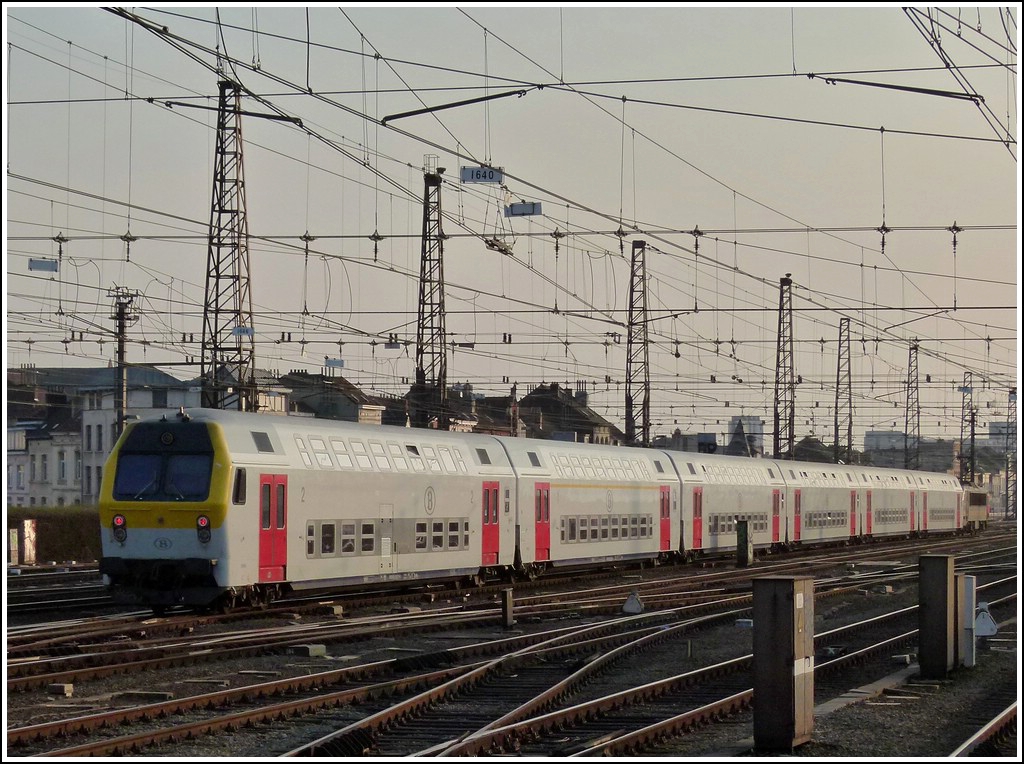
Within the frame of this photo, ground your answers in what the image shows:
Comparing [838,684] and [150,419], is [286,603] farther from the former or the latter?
[838,684]

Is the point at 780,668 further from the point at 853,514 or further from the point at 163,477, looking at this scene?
the point at 853,514

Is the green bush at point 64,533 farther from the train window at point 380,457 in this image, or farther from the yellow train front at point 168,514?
the yellow train front at point 168,514

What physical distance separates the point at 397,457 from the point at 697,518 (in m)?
18.6

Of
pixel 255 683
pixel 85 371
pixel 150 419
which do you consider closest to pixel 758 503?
pixel 150 419

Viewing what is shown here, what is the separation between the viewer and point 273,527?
24844mm

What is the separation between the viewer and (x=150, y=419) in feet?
82.1

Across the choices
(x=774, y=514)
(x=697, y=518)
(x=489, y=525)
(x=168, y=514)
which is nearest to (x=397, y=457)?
(x=489, y=525)

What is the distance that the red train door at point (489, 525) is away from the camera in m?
31.9

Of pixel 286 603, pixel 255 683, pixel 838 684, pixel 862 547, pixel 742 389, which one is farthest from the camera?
pixel 742 389

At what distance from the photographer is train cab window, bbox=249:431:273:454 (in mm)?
24781

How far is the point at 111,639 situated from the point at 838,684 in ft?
33.8

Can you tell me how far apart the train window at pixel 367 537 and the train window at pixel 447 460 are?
3.13 m

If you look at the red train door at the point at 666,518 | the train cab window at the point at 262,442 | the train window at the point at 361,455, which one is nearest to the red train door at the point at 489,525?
the train window at the point at 361,455

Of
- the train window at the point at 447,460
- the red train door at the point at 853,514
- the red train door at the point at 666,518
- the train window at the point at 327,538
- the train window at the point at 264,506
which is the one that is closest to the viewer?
the train window at the point at 264,506
